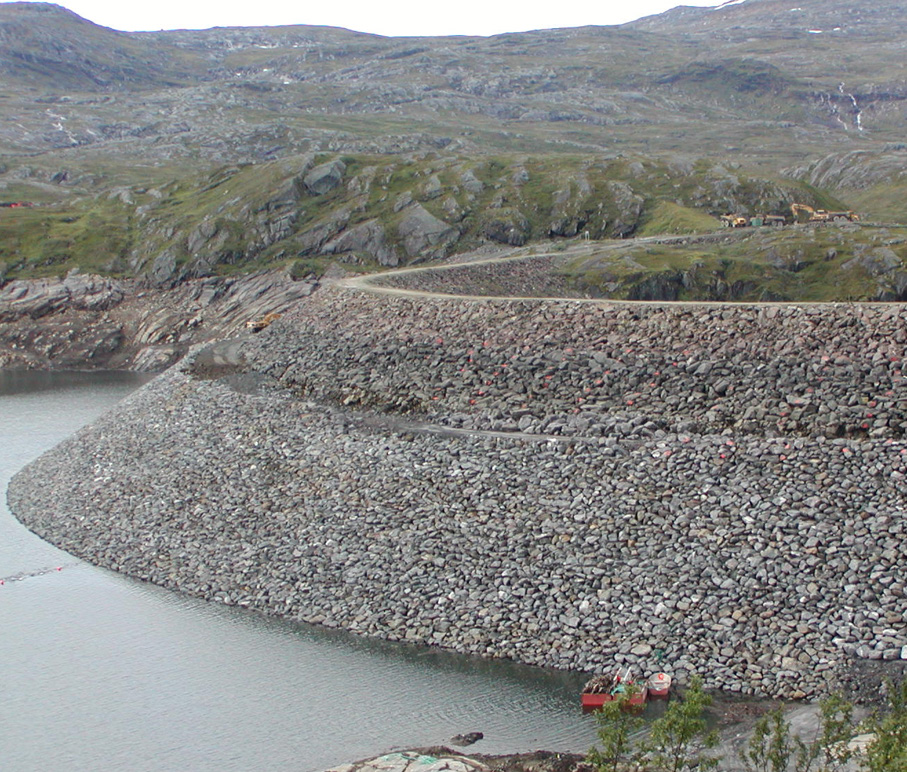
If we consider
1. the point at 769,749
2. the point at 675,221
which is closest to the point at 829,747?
the point at 769,749

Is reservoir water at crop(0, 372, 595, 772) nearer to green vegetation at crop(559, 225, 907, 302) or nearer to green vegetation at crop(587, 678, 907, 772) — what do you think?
green vegetation at crop(587, 678, 907, 772)

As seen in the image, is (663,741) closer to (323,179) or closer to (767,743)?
(767,743)

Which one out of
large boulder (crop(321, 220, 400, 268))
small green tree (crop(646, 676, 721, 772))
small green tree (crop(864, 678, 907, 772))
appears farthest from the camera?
large boulder (crop(321, 220, 400, 268))

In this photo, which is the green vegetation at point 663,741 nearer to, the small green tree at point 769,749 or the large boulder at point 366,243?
the small green tree at point 769,749

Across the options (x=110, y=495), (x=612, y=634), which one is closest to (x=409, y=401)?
(x=110, y=495)

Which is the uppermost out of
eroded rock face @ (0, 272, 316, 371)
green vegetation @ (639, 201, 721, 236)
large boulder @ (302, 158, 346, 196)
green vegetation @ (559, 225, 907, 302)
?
large boulder @ (302, 158, 346, 196)

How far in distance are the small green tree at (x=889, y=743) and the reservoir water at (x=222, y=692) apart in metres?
7.96

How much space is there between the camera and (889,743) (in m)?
21.0

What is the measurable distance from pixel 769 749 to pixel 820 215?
75.9 meters

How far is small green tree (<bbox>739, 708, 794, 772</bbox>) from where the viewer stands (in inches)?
896

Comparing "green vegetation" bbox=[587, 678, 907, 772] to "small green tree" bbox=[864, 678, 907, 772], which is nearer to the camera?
"small green tree" bbox=[864, 678, 907, 772]

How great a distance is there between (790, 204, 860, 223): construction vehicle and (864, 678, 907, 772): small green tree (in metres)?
68.8

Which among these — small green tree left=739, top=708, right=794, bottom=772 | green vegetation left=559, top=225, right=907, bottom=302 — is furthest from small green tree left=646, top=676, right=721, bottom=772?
green vegetation left=559, top=225, right=907, bottom=302

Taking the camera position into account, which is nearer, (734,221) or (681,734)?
(681,734)
